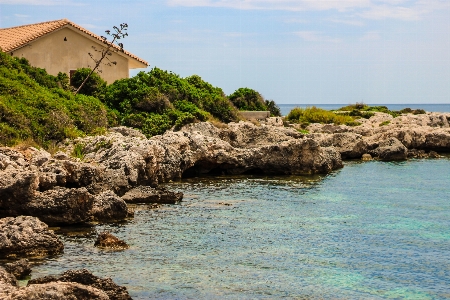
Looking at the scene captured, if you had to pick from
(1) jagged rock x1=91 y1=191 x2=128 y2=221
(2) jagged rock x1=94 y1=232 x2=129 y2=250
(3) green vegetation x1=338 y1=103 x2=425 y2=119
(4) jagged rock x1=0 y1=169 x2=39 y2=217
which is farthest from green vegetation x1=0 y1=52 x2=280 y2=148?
(3) green vegetation x1=338 y1=103 x2=425 y2=119

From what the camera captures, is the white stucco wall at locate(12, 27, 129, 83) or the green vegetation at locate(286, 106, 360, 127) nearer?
the white stucco wall at locate(12, 27, 129, 83)

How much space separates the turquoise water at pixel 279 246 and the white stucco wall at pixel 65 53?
68.4ft

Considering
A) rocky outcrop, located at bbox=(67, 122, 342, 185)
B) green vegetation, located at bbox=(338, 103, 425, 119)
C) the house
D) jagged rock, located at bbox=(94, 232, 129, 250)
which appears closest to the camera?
jagged rock, located at bbox=(94, 232, 129, 250)

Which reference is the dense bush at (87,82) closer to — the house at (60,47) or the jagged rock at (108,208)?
the house at (60,47)

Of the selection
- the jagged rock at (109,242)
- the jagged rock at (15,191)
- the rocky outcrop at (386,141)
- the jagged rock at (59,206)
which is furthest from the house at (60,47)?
the jagged rock at (109,242)

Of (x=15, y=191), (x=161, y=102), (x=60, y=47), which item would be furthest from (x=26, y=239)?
(x=60, y=47)

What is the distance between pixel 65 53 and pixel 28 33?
282 cm

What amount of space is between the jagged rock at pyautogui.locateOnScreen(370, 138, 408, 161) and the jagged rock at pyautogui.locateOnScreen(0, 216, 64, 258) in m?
29.1

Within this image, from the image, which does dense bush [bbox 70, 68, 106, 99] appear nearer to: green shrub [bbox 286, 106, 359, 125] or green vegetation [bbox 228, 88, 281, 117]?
green vegetation [bbox 228, 88, 281, 117]

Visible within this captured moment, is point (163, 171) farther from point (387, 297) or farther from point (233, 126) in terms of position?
point (387, 297)

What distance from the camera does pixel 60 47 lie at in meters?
48.6

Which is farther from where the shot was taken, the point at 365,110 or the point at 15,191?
the point at 365,110

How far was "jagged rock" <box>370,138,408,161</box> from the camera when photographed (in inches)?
1683

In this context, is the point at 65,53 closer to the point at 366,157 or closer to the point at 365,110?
the point at 366,157
